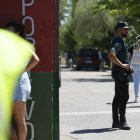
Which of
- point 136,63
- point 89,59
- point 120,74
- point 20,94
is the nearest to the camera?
point 20,94

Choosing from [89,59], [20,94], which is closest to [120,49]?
[20,94]

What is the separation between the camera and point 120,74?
8.59m

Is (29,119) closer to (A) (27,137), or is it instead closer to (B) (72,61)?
(A) (27,137)

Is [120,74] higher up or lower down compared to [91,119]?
higher up

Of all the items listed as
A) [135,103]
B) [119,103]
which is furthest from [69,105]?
[119,103]

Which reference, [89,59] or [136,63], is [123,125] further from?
[89,59]

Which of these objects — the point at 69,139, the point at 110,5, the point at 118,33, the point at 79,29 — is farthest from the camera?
the point at 79,29

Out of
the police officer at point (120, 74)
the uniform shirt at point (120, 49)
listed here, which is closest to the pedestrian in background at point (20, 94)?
the police officer at point (120, 74)

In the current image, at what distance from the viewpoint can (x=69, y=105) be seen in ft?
41.8

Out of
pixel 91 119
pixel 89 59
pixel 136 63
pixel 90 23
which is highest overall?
pixel 90 23

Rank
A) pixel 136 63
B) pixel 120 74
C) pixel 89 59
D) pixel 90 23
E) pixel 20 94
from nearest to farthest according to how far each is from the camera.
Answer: pixel 20 94, pixel 120 74, pixel 136 63, pixel 89 59, pixel 90 23

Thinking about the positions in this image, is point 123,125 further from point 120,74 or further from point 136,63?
point 136,63

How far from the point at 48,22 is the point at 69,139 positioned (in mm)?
2548

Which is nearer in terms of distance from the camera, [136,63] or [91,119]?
[91,119]
